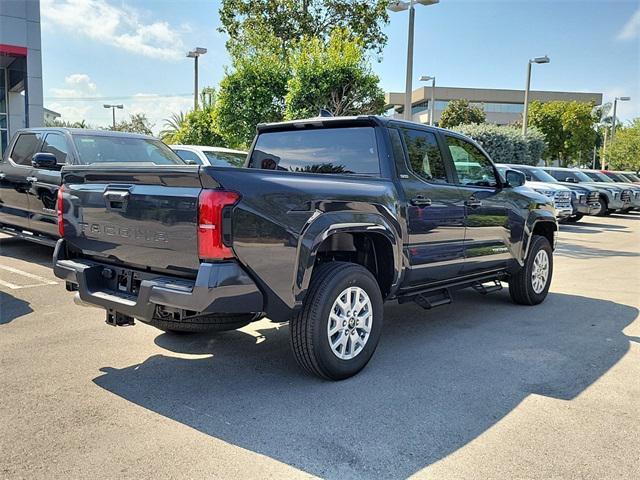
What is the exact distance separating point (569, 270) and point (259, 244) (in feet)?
24.9

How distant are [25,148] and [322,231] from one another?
22.4ft

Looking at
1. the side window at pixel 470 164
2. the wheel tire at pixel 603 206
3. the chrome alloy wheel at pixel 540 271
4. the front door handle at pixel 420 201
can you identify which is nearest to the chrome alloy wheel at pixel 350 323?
the front door handle at pixel 420 201

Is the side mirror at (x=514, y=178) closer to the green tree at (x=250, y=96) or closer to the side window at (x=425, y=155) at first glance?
the side window at (x=425, y=155)

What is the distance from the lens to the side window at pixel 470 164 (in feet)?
A: 18.1

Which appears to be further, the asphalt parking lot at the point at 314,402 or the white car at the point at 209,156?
the white car at the point at 209,156

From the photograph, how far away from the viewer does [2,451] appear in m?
2.99

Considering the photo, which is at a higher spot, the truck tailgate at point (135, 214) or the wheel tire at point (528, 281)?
the truck tailgate at point (135, 214)

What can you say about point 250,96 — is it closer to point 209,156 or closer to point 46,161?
point 209,156

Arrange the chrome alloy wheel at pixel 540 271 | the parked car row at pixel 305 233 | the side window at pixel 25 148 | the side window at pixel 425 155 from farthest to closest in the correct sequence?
1. the side window at pixel 25 148
2. the chrome alloy wheel at pixel 540 271
3. the side window at pixel 425 155
4. the parked car row at pixel 305 233

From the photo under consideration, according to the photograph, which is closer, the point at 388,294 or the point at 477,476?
the point at 477,476

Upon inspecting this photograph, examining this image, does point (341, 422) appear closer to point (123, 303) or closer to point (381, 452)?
point (381, 452)

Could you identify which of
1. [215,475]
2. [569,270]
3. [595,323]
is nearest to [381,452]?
[215,475]

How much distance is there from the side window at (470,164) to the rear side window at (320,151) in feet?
3.66

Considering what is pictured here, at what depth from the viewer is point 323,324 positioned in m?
3.86
